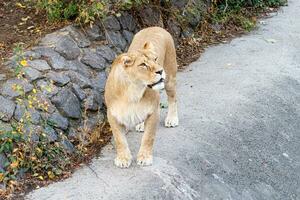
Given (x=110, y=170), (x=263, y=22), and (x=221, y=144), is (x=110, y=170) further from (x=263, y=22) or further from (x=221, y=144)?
(x=263, y=22)

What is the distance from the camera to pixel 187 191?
5.74 meters

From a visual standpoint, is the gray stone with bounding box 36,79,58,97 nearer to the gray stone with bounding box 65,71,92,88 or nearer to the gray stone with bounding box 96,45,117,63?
the gray stone with bounding box 65,71,92,88

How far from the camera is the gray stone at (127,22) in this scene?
8.29 m

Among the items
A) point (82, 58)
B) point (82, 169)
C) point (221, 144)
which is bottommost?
point (221, 144)

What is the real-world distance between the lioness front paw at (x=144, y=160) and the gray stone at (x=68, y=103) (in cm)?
104

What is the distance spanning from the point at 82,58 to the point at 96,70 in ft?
0.70

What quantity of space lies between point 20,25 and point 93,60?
1.15m

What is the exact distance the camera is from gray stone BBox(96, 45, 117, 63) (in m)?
7.48

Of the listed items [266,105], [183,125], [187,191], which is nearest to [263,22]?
[266,105]

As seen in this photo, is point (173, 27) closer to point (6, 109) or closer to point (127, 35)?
point (127, 35)

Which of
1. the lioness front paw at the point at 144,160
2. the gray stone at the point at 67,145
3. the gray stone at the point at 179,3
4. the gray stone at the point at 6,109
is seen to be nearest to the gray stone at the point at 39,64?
the gray stone at the point at 6,109

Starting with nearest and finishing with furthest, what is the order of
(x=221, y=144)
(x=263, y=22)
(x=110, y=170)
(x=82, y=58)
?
(x=110, y=170) < (x=221, y=144) < (x=82, y=58) < (x=263, y=22)

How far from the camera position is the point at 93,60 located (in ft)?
23.8

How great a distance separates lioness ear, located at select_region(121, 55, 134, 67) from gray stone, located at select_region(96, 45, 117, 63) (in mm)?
2021
